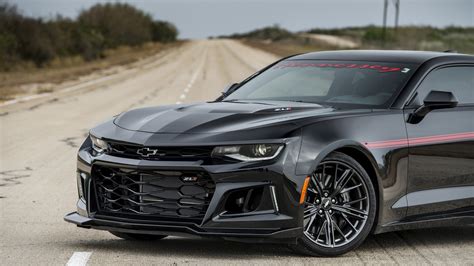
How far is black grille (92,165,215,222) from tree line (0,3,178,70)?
3881 centimetres

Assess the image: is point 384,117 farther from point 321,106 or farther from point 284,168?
point 284,168

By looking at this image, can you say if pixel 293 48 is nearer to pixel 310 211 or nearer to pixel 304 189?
pixel 310 211

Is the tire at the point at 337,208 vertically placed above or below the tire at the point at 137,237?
above

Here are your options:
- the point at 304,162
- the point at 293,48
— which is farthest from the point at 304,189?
the point at 293,48

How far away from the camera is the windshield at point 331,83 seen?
714cm

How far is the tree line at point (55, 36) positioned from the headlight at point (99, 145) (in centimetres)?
3838

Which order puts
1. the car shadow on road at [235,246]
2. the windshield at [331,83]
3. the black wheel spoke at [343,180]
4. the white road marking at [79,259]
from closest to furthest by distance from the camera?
1. the white road marking at [79,259]
2. the black wheel spoke at [343,180]
3. the car shadow on road at [235,246]
4. the windshield at [331,83]

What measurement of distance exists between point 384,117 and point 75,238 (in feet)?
7.92

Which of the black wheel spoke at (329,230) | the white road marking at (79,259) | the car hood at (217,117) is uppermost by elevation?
the car hood at (217,117)

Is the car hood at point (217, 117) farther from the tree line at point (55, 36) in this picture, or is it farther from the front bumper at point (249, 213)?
the tree line at point (55, 36)

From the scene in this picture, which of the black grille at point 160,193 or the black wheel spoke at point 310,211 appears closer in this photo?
the black grille at point 160,193

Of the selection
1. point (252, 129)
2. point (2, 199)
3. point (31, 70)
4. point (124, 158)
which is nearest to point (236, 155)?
point (252, 129)

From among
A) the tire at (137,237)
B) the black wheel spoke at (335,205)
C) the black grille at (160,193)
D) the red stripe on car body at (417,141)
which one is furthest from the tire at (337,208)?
the tire at (137,237)

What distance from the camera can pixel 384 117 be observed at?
6.73 meters
